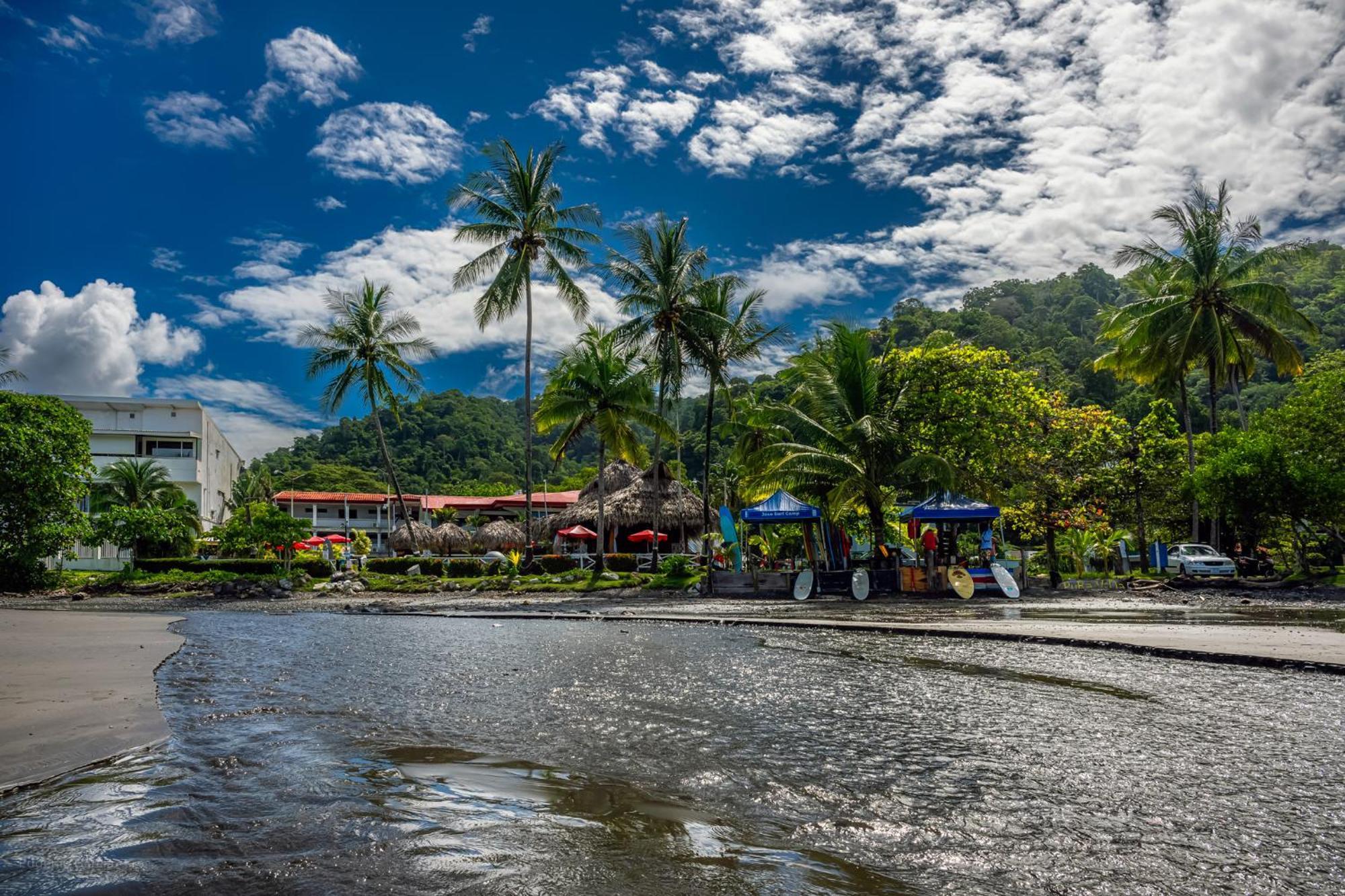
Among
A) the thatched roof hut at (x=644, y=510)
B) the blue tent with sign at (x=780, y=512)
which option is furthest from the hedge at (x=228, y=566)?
the blue tent with sign at (x=780, y=512)

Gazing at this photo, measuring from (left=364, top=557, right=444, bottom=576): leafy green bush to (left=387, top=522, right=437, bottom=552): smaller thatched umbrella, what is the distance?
23.2 ft

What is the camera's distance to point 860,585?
21781 millimetres

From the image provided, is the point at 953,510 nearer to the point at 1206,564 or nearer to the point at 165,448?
the point at 1206,564

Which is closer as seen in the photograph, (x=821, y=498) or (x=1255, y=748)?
(x=1255, y=748)

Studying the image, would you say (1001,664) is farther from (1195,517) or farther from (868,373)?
(1195,517)

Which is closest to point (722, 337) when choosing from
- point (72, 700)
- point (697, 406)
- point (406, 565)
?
point (406, 565)

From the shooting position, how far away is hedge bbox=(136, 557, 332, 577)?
32.2m

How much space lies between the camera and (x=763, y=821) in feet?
12.0

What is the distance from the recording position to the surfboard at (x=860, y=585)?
21672 millimetres

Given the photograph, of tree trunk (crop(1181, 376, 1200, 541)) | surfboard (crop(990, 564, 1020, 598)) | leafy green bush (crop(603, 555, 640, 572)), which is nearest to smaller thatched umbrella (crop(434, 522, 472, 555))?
leafy green bush (crop(603, 555, 640, 572))

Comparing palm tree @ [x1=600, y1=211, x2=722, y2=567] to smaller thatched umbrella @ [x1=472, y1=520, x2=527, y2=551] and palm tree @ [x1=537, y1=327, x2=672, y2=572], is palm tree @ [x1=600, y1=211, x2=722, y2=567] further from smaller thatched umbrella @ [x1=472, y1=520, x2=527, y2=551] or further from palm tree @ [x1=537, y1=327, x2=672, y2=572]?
smaller thatched umbrella @ [x1=472, y1=520, x2=527, y2=551]

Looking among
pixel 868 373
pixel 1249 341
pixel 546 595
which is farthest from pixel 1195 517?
pixel 546 595

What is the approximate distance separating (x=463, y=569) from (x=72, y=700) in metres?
24.8

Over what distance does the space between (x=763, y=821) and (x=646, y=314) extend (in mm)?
26534
